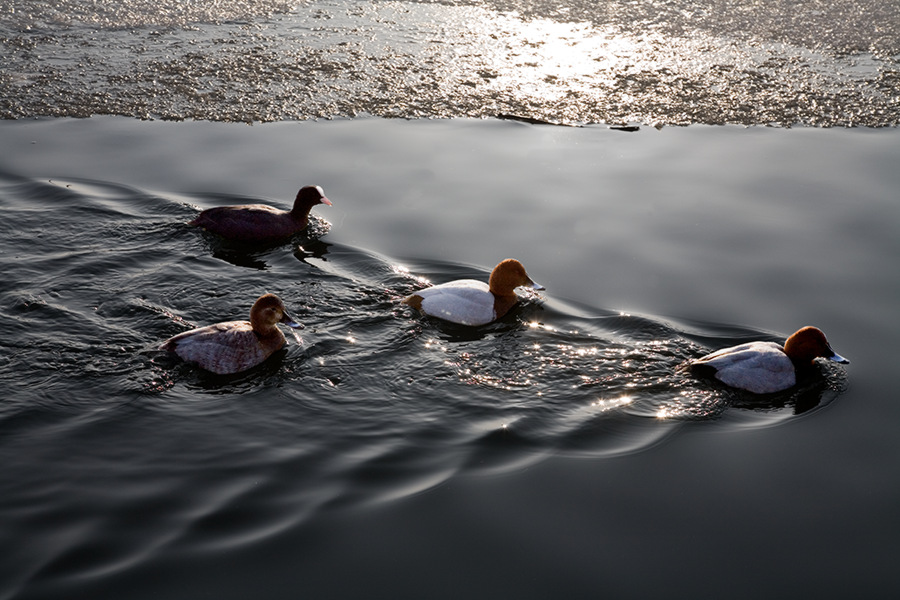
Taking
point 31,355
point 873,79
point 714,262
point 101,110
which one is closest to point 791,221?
point 714,262

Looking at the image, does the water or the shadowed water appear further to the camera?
the shadowed water

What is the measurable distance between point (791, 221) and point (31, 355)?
680cm

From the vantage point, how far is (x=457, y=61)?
37.2ft

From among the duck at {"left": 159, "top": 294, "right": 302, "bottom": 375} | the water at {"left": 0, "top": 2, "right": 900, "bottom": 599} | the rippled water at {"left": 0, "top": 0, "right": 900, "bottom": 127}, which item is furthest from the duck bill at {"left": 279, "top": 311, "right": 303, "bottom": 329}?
the rippled water at {"left": 0, "top": 0, "right": 900, "bottom": 127}

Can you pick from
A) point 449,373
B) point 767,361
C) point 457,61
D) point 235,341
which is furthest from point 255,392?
point 457,61

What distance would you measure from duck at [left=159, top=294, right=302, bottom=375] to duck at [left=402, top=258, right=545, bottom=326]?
3.79ft

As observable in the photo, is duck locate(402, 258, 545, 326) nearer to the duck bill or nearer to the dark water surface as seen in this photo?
the dark water surface

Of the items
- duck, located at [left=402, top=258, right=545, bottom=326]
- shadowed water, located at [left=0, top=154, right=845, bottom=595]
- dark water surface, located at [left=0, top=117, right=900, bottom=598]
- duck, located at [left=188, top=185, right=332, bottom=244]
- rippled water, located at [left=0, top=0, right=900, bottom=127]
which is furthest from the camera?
rippled water, located at [left=0, top=0, right=900, bottom=127]

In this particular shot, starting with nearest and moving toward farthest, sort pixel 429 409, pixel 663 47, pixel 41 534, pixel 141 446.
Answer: pixel 41 534 < pixel 141 446 < pixel 429 409 < pixel 663 47

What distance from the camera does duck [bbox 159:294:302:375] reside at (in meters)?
6.35

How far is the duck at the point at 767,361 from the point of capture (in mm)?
6234

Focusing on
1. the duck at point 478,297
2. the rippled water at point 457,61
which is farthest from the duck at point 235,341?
the rippled water at point 457,61

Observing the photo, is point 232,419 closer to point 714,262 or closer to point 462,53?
point 714,262

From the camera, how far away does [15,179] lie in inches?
339
